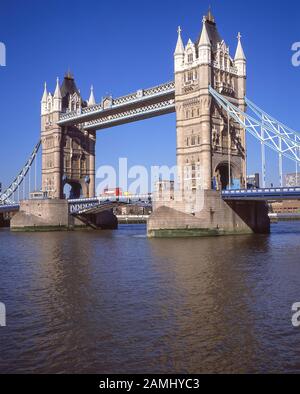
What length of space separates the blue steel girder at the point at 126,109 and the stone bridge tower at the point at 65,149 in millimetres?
2467

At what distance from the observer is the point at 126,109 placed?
69688mm

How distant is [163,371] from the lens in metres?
10.3

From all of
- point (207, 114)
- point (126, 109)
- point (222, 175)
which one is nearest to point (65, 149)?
point (126, 109)

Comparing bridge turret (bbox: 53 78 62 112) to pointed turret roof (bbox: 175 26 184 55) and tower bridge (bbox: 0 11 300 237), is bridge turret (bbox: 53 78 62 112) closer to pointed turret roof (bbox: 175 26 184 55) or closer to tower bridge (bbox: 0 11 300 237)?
tower bridge (bbox: 0 11 300 237)

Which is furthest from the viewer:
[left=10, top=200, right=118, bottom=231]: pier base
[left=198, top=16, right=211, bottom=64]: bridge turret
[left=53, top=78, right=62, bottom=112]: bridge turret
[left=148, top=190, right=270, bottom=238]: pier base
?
[left=53, top=78, right=62, bottom=112]: bridge turret

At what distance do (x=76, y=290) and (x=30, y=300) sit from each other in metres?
2.58

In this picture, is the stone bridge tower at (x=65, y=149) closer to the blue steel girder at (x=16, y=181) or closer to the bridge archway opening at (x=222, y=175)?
the blue steel girder at (x=16, y=181)

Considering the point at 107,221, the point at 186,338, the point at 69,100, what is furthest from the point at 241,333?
the point at 69,100

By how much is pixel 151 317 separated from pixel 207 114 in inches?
1705

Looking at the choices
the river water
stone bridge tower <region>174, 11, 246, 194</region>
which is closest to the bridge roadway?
stone bridge tower <region>174, 11, 246, 194</region>

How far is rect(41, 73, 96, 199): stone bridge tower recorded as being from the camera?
81188mm

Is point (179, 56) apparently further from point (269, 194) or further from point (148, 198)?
point (269, 194)

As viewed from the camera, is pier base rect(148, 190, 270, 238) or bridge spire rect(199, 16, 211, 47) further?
bridge spire rect(199, 16, 211, 47)

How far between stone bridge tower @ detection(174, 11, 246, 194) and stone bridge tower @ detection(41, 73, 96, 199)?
1176 inches
